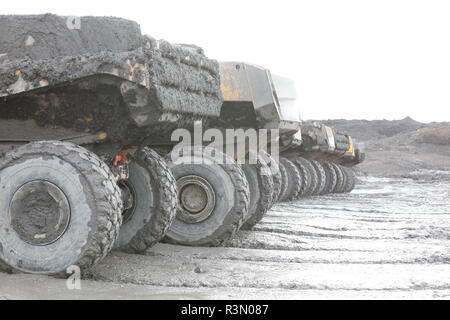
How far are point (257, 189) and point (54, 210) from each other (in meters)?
3.55

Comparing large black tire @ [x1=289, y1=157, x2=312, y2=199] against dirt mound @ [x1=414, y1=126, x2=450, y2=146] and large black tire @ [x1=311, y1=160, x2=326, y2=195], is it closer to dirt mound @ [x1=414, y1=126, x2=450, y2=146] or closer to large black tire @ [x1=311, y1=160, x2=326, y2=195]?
large black tire @ [x1=311, y1=160, x2=326, y2=195]

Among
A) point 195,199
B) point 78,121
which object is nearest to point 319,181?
point 195,199

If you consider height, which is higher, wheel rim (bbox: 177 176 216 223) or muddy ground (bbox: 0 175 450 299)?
wheel rim (bbox: 177 176 216 223)

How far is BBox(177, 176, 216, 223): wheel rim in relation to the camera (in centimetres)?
620

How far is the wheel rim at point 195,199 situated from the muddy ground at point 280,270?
0.98 feet

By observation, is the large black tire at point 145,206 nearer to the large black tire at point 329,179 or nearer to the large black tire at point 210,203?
the large black tire at point 210,203

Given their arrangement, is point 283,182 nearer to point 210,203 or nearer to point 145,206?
point 210,203

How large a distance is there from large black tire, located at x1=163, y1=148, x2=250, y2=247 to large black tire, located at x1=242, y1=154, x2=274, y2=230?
1243mm

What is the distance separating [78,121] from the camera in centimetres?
476

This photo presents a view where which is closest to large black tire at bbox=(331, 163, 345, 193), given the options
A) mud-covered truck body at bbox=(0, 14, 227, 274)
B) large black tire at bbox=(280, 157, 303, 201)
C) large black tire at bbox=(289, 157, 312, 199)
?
large black tire at bbox=(289, 157, 312, 199)

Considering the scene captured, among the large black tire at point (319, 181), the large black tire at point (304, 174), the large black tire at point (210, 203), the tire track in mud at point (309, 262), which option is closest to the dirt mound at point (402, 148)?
the large black tire at point (319, 181)

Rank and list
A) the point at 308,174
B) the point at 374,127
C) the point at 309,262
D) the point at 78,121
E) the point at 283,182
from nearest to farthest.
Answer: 1. the point at 78,121
2. the point at 309,262
3. the point at 283,182
4. the point at 308,174
5. the point at 374,127

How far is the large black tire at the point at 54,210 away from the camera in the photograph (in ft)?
13.9
